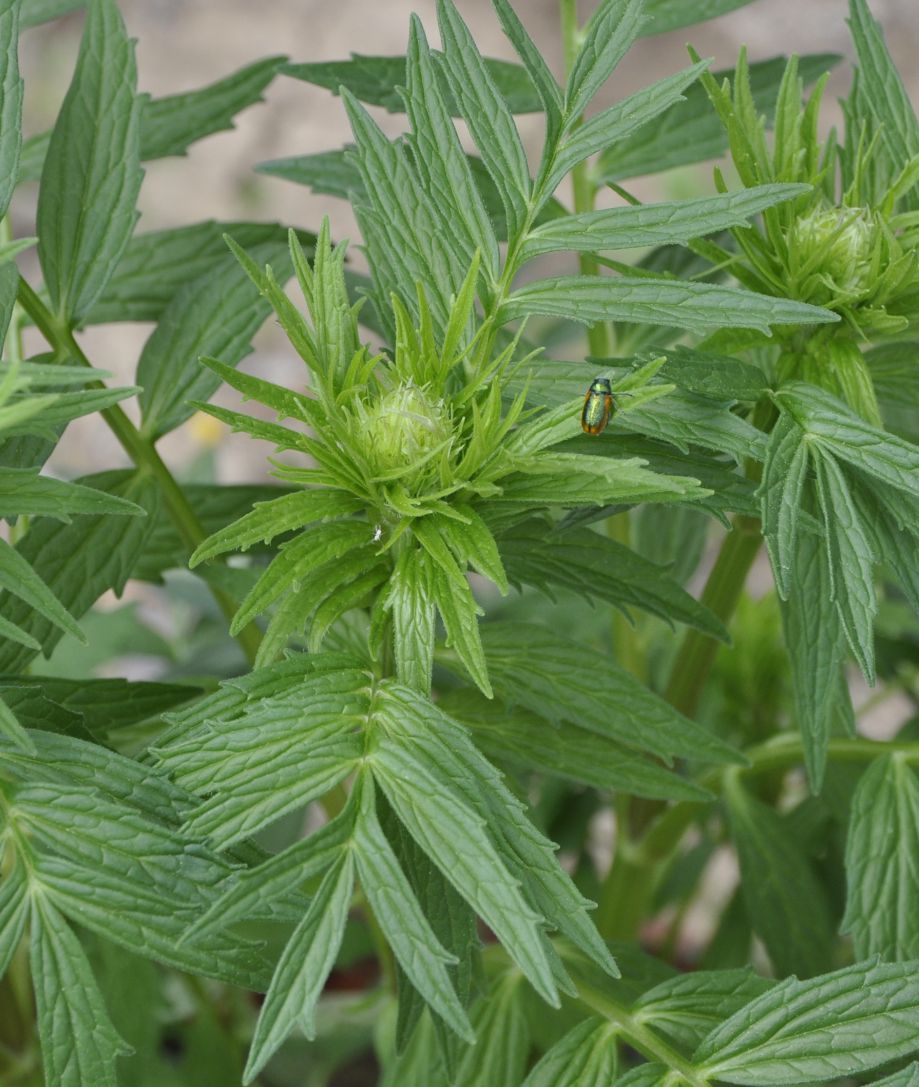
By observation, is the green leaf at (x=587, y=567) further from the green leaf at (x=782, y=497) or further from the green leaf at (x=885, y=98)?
the green leaf at (x=885, y=98)

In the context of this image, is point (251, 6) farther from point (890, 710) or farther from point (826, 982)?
point (826, 982)

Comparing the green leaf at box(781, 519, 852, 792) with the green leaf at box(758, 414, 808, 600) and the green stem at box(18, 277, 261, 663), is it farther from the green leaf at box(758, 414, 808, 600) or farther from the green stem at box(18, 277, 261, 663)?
the green stem at box(18, 277, 261, 663)

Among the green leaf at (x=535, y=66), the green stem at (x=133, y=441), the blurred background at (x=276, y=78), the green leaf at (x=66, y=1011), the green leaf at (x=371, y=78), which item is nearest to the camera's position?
the green leaf at (x=66, y=1011)

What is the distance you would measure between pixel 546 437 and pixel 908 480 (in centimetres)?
19

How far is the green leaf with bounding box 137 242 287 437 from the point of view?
962mm

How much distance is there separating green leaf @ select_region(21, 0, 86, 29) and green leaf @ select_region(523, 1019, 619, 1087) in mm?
867

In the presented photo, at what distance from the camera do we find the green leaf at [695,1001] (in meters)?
0.83

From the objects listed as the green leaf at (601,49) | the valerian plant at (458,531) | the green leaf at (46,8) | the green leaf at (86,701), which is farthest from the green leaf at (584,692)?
the green leaf at (46,8)

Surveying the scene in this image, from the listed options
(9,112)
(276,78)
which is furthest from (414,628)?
(276,78)

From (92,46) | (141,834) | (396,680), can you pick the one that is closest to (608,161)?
(92,46)

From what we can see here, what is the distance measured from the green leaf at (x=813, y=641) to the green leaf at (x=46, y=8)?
0.73 m

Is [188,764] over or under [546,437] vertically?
under

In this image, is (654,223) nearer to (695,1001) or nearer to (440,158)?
(440,158)

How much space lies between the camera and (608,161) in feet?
3.63
